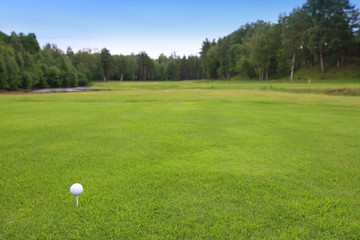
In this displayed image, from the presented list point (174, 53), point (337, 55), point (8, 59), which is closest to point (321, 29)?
point (337, 55)

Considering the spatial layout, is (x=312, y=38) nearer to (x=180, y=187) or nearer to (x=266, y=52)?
(x=266, y=52)

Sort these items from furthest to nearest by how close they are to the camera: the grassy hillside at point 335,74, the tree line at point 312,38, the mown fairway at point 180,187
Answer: the tree line at point 312,38 < the grassy hillside at point 335,74 < the mown fairway at point 180,187

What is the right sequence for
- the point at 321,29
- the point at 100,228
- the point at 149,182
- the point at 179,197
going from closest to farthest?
the point at 100,228 < the point at 179,197 < the point at 149,182 < the point at 321,29

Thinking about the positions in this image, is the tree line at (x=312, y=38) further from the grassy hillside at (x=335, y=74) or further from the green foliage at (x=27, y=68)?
the green foliage at (x=27, y=68)

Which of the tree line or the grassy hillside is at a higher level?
the tree line

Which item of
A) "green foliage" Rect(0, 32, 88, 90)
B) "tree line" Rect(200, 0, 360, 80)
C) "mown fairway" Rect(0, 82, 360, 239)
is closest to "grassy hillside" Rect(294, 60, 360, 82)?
"tree line" Rect(200, 0, 360, 80)

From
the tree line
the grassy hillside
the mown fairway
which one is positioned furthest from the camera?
the tree line

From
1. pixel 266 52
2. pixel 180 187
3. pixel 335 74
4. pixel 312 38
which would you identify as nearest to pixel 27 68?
pixel 266 52

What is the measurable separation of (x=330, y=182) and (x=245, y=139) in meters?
2.93

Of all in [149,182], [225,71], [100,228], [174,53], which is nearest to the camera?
[100,228]

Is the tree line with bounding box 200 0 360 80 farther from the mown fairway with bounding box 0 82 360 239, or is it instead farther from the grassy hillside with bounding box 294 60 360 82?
the mown fairway with bounding box 0 82 360 239

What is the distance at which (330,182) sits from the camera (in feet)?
12.5

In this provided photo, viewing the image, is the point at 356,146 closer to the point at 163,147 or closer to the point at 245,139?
the point at 245,139

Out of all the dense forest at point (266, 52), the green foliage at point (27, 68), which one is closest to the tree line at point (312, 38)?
the dense forest at point (266, 52)
